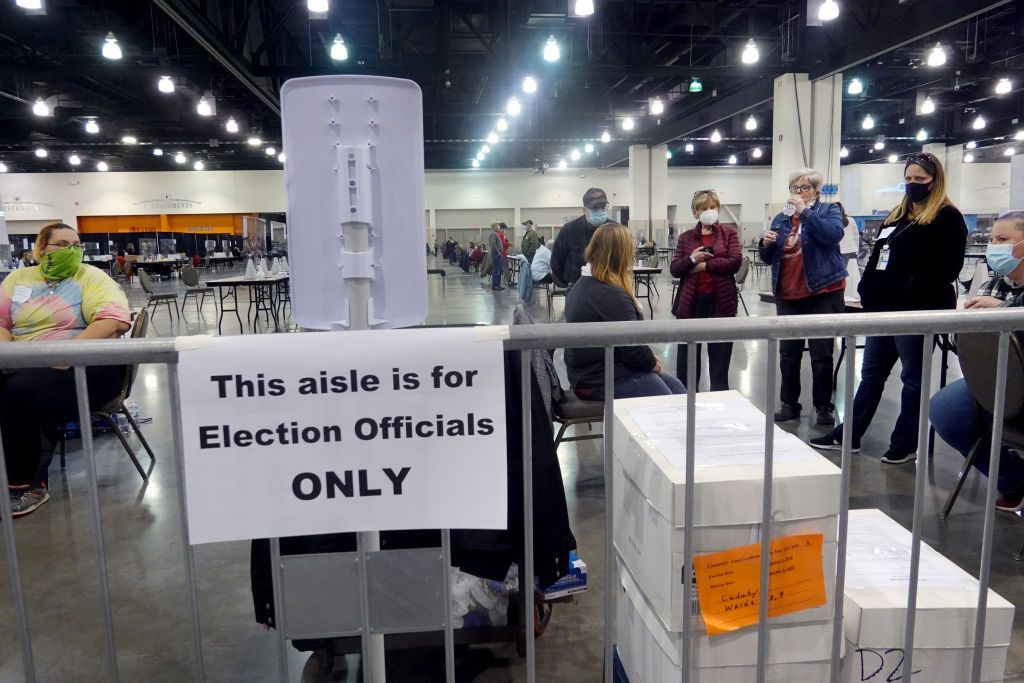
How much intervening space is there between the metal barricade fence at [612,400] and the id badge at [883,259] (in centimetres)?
207

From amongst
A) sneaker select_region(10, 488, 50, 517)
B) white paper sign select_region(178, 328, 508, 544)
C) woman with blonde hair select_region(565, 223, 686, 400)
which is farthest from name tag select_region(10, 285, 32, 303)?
white paper sign select_region(178, 328, 508, 544)

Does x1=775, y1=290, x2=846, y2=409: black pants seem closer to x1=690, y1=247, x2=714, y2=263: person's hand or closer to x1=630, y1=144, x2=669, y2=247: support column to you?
x1=690, y1=247, x2=714, y2=263: person's hand

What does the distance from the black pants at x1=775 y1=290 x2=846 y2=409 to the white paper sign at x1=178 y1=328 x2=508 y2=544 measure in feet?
10.1

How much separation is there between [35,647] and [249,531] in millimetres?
1447

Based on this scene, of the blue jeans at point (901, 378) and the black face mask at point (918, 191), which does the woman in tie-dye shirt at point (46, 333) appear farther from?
the black face mask at point (918, 191)

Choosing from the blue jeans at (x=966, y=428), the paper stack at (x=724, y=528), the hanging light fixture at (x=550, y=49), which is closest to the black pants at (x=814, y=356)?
the blue jeans at (x=966, y=428)

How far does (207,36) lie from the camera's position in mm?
8641

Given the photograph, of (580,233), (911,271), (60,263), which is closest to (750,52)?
(580,233)

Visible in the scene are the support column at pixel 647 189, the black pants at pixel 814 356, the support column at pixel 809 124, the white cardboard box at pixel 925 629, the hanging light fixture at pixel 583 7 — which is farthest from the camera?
the support column at pixel 647 189

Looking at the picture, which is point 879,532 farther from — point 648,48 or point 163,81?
point 163,81

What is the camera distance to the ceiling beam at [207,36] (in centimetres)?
753

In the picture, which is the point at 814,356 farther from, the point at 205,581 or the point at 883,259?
the point at 205,581

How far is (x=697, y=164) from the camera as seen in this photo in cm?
2686

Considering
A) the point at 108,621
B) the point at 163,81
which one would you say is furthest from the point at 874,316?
the point at 163,81
